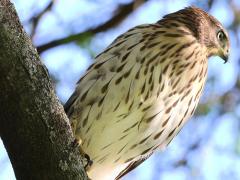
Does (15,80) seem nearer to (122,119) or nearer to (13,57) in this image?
(13,57)

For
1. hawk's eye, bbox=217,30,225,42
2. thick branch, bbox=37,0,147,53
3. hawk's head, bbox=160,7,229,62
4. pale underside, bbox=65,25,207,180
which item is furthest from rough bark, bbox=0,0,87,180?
hawk's eye, bbox=217,30,225,42

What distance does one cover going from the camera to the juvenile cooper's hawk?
179 inches

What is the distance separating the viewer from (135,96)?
14.8ft

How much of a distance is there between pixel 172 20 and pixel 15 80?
8.51 ft

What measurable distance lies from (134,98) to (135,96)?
0.02m

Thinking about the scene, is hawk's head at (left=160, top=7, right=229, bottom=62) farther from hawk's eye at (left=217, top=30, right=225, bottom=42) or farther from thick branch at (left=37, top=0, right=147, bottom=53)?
thick branch at (left=37, top=0, right=147, bottom=53)

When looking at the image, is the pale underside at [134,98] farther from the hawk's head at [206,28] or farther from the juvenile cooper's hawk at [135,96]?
the hawk's head at [206,28]

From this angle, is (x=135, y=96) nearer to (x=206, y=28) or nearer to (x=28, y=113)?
(x=206, y=28)

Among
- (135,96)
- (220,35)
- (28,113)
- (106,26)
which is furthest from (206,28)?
(28,113)

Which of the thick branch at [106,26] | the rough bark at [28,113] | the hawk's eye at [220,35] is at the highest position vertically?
the rough bark at [28,113]

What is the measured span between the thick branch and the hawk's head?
528 mm

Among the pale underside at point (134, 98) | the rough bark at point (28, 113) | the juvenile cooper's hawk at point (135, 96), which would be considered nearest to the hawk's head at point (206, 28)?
the juvenile cooper's hawk at point (135, 96)

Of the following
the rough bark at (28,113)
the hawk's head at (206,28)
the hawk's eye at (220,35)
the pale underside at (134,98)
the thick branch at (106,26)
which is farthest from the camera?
the hawk's eye at (220,35)

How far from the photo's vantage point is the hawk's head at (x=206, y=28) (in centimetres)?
537
